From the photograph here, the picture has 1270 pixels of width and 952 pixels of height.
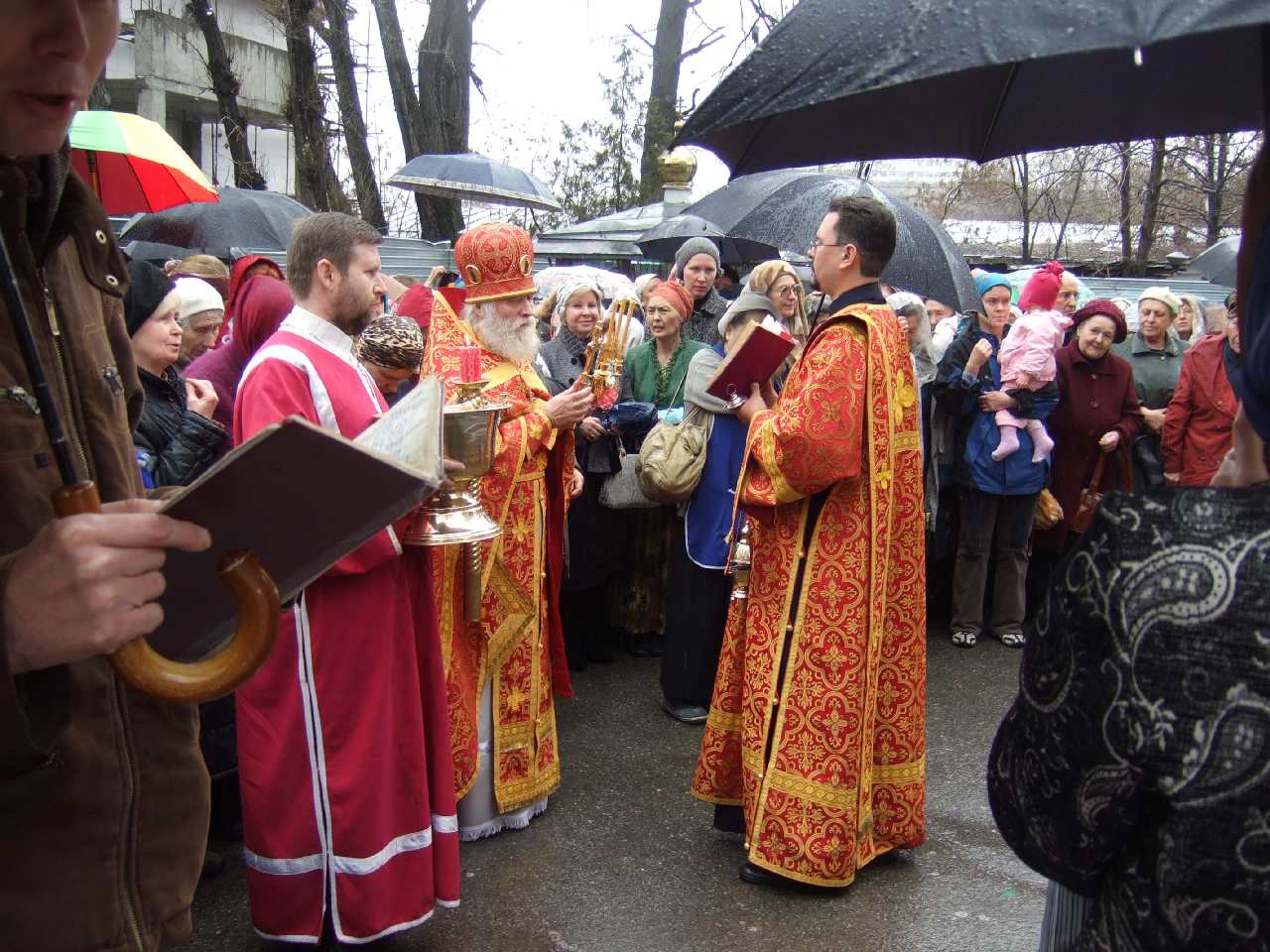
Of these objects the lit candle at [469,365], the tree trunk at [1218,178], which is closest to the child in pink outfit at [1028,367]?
the lit candle at [469,365]

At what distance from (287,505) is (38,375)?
30 cm

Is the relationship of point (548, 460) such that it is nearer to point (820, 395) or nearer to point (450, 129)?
point (820, 395)

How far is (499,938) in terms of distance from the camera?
11.1 ft

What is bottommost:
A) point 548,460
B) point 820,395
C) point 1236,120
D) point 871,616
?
Result: point 871,616

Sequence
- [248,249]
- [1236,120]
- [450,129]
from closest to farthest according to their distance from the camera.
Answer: [1236,120], [248,249], [450,129]

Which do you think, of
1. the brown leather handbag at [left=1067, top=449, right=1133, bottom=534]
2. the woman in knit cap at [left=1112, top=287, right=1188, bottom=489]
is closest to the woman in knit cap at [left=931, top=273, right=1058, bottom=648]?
the brown leather handbag at [left=1067, top=449, right=1133, bottom=534]

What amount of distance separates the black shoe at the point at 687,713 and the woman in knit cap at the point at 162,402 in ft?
8.29

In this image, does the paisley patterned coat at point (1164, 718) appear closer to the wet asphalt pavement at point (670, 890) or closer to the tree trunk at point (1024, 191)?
the wet asphalt pavement at point (670, 890)

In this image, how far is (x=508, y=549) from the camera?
409 centimetres

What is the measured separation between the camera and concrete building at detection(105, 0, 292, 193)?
21.9 m

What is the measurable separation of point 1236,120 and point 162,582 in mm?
2553

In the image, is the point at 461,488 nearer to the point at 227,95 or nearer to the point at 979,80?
the point at 979,80

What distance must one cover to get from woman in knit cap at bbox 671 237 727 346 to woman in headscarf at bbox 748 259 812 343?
1.27m

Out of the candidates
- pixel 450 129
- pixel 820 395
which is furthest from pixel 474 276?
pixel 450 129
